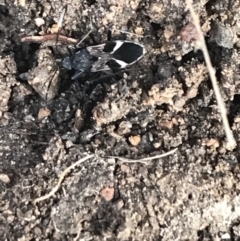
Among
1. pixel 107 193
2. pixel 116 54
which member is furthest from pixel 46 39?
pixel 107 193

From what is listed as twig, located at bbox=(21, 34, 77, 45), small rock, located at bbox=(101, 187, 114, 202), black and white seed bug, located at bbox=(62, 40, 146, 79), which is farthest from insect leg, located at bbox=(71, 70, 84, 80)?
small rock, located at bbox=(101, 187, 114, 202)

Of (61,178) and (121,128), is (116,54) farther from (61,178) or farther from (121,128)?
(61,178)

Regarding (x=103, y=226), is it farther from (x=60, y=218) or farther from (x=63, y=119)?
(x=63, y=119)

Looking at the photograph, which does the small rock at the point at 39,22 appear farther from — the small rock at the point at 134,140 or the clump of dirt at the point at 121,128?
the small rock at the point at 134,140

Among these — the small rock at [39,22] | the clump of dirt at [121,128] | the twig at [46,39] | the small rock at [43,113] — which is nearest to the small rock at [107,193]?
the clump of dirt at [121,128]

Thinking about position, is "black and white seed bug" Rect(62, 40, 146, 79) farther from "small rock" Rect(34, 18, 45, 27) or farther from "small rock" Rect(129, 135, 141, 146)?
"small rock" Rect(129, 135, 141, 146)

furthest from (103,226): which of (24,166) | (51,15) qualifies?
(51,15)
